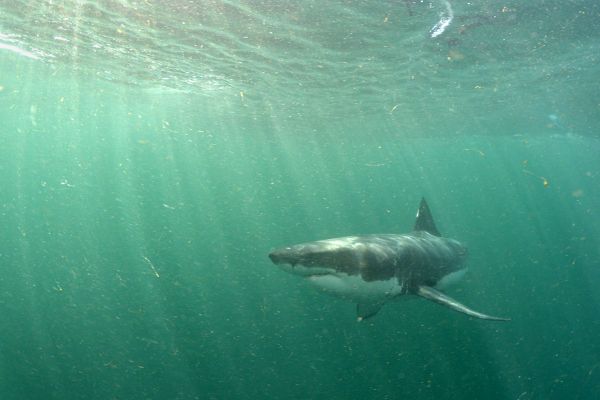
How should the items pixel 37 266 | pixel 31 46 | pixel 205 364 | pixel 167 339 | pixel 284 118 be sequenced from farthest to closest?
1. pixel 284 118
2. pixel 37 266
3. pixel 31 46
4. pixel 167 339
5. pixel 205 364

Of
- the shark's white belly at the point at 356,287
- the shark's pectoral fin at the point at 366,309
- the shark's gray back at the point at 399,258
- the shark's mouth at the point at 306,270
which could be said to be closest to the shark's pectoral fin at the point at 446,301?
the shark's gray back at the point at 399,258

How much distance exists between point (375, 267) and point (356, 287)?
1.52 ft

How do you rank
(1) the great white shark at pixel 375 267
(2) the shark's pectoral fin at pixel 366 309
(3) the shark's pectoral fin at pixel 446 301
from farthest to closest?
(2) the shark's pectoral fin at pixel 366 309
(3) the shark's pectoral fin at pixel 446 301
(1) the great white shark at pixel 375 267

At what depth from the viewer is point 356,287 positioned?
Result: 6273mm

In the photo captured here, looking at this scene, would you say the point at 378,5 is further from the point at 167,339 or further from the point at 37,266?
the point at 37,266

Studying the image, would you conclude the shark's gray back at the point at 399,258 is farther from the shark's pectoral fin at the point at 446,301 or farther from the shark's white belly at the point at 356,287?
the shark's pectoral fin at the point at 446,301

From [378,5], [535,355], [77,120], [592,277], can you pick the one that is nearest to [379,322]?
[535,355]

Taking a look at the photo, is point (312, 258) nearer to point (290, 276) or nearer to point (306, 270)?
point (306, 270)

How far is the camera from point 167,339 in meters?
12.6

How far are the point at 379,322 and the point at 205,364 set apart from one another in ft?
18.0

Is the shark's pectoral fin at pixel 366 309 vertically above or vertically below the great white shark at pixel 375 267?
below

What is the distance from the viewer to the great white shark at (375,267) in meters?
5.77

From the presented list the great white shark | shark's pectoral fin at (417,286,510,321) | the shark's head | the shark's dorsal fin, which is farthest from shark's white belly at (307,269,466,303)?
the shark's dorsal fin

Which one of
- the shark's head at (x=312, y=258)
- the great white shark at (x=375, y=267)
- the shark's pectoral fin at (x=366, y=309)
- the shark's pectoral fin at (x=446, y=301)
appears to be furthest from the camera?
the shark's pectoral fin at (x=366, y=309)
